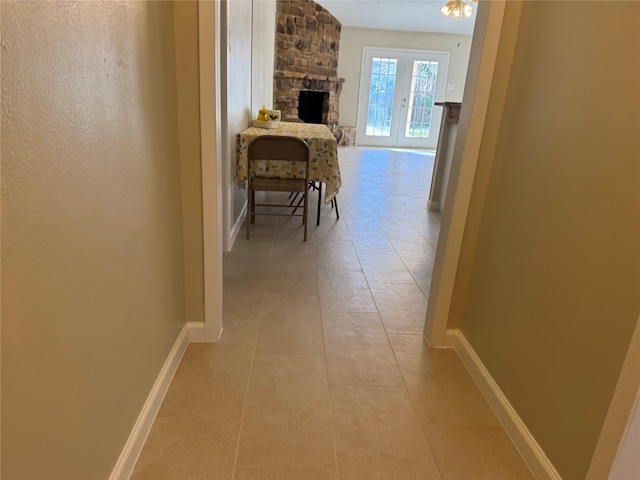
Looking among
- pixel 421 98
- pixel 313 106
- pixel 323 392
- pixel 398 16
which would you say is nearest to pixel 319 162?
pixel 323 392

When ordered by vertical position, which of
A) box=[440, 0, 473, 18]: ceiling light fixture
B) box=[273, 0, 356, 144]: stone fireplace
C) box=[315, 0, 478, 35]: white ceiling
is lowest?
box=[273, 0, 356, 144]: stone fireplace

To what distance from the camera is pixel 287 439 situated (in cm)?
148

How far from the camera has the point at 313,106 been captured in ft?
30.9

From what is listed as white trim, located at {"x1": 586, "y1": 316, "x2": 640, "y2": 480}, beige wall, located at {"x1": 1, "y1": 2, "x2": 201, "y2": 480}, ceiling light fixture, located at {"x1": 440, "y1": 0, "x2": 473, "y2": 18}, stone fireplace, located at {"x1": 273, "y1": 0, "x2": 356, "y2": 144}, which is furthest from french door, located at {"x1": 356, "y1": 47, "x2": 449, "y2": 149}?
white trim, located at {"x1": 586, "y1": 316, "x2": 640, "y2": 480}

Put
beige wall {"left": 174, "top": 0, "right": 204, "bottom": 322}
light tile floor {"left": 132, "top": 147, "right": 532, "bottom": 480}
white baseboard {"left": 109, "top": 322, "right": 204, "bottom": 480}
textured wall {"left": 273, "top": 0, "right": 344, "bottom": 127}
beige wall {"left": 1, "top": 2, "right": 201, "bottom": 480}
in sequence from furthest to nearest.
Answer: textured wall {"left": 273, "top": 0, "right": 344, "bottom": 127}
beige wall {"left": 174, "top": 0, "right": 204, "bottom": 322}
light tile floor {"left": 132, "top": 147, "right": 532, "bottom": 480}
white baseboard {"left": 109, "top": 322, "right": 204, "bottom": 480}
beige wall {"left": 1, "top": 2, "right": 201, "bottom": 480}

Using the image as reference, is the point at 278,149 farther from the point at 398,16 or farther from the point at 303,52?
the point at 398,16

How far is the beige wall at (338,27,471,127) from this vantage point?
9539 millimetres

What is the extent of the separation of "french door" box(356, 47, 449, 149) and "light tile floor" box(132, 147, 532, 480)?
7.66 meters

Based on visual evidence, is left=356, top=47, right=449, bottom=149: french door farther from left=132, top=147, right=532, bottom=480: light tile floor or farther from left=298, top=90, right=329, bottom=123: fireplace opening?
left=132, top=147, right=532, bottom=480: light tile floor

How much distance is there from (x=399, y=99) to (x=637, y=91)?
31.1 ft

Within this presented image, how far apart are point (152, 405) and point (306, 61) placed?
8127 millimetres

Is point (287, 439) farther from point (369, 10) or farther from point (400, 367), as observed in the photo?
point (369, 10)

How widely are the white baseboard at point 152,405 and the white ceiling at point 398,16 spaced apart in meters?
7.71

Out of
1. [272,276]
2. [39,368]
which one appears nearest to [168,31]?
[39,368]
